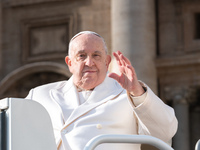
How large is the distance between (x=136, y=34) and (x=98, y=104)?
28.4 feet

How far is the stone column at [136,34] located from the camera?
13.3m

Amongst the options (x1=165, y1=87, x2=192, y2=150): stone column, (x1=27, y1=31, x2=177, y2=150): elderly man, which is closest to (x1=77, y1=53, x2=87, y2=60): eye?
(x1=27, y1=31, x2=177, y2=150): elderly man

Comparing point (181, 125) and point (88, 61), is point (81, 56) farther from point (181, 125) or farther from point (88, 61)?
point (181, 125)

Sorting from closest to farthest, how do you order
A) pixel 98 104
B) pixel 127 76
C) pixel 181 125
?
pixel 127 76 < pixel 98 104 < pixel 181 125

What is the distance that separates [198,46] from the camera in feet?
45.6

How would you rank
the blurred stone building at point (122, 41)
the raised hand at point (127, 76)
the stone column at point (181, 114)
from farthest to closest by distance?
the stone column at point (181, 114), the blurred stone building at point (122, 41), the raised hand at point (127, 76)

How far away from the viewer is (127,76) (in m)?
4.28

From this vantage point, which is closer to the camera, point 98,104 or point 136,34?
point 98,104

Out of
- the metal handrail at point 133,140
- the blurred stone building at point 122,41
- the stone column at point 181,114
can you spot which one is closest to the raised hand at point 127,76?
the metal handrail at point 133,140

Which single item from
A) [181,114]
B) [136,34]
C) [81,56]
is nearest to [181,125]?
[181,114]

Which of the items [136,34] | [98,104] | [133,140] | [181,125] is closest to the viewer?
[133,140]

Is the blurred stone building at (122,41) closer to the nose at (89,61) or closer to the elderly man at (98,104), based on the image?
the elderly man at (98,104)

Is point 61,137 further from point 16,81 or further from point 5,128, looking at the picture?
point 16,81

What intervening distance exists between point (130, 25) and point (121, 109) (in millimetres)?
8721
